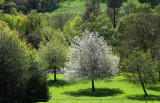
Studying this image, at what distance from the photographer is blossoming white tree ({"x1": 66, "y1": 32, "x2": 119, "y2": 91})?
211 feet

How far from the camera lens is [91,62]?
211 ft

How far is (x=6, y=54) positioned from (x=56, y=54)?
105 feet

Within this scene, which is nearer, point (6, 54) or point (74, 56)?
point (6, 54)

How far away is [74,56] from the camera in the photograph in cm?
6700

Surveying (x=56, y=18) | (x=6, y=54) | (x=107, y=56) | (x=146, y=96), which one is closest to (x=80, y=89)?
(x=107, y=56)

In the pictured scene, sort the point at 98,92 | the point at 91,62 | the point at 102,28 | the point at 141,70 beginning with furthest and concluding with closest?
the point at 102,28 < the point at 91,62 < the point at 98,92 < the point at 141,70

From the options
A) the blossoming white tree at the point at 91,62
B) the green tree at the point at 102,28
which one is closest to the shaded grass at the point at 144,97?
the blossoming white tree at the point at 91,62

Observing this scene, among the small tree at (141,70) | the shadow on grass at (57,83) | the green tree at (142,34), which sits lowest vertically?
the shadow on grass at (57,83)

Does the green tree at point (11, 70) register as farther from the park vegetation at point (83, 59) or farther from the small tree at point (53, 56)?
the small tree at point (53, 56)

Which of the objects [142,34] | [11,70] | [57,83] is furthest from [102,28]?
[11,70]

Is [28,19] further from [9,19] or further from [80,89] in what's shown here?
[80,89]

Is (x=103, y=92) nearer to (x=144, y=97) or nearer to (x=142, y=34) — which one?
(x=144, y=97)

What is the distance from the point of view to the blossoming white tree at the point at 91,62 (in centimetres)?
6419

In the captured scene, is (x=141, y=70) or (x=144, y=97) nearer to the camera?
(x=144, y=97)
